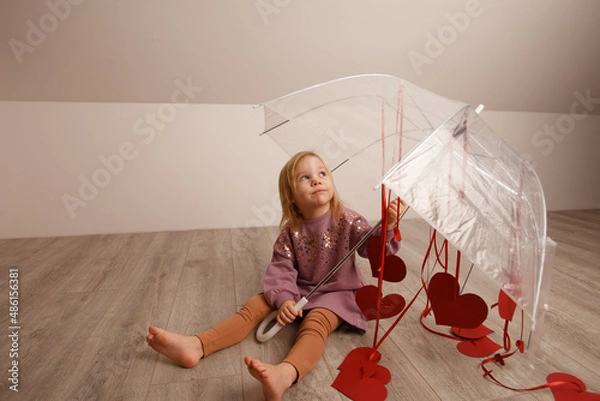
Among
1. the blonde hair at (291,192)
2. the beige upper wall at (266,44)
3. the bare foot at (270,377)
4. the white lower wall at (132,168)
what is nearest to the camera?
the bare foot at (270,377)

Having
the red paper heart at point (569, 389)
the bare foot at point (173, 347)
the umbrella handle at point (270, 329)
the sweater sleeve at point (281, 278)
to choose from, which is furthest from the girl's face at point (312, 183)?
the red paper heart at point (569, 389)

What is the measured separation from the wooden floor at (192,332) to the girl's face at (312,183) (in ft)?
1.19

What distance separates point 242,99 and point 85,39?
832 millimetres

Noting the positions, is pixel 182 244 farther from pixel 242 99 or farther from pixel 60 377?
pixel 60 377

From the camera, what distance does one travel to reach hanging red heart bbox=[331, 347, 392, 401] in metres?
0.79

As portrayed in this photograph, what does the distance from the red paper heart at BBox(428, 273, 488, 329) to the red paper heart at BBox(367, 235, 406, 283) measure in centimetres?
8

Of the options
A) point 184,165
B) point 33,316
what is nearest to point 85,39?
point 184,165

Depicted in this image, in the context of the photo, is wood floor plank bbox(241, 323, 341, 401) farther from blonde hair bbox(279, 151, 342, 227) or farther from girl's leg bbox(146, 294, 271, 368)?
blonde hair bbox(279, 151, 342, 227)

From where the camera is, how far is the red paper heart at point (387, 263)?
87 centimetres

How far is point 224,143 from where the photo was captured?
232 centimetres

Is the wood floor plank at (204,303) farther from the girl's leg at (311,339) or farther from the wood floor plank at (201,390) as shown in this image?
the girl's leg at (311,339)

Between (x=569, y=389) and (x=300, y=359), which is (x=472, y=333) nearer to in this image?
(x=569, y=389)

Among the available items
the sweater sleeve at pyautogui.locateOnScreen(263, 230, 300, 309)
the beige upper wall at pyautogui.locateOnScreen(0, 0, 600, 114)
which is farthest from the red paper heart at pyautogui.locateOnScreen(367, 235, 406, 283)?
the beige upper wall at pyautogui.locateOnScreen(0, 0, 600, 114)

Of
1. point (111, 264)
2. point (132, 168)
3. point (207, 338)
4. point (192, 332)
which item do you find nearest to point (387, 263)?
point (207, 338)
